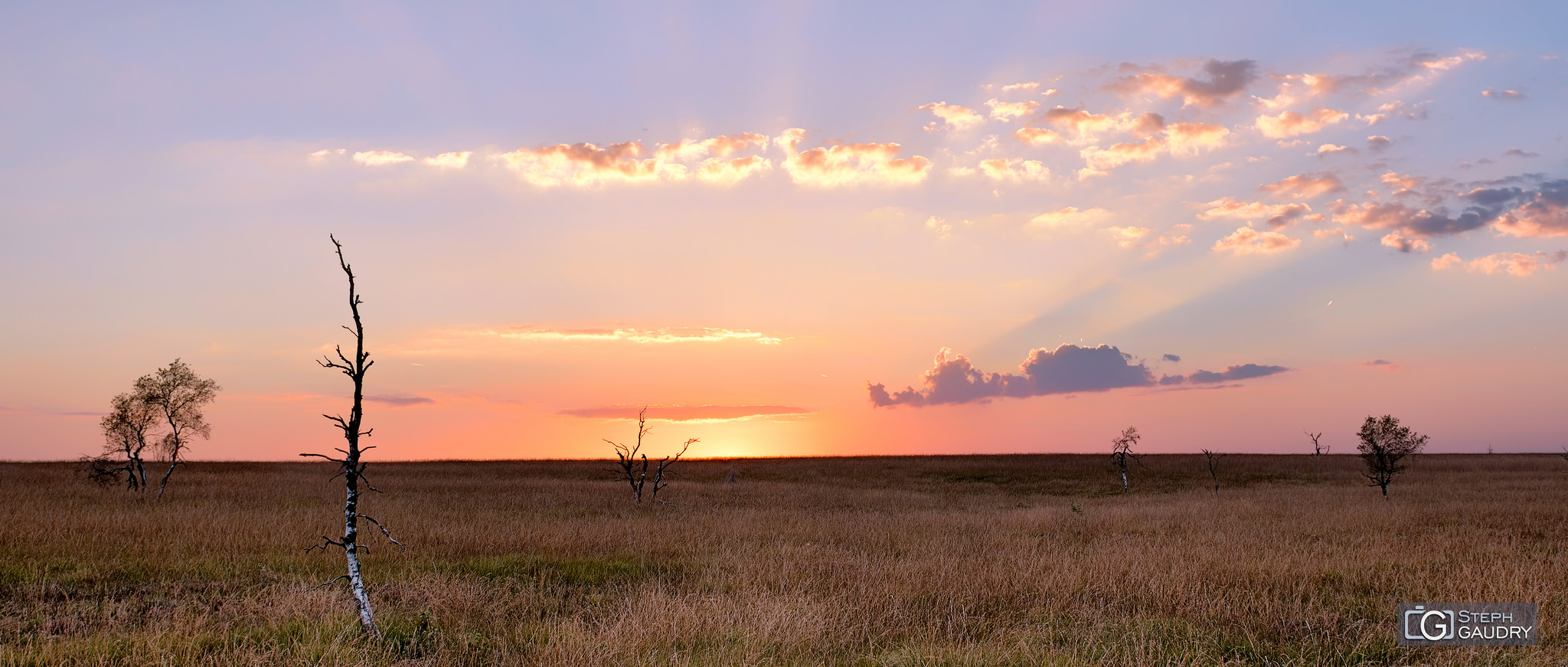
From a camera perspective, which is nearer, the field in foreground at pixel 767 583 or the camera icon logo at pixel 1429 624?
the field in foreground at pixel 767 583

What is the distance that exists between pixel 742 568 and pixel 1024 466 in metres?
56.1

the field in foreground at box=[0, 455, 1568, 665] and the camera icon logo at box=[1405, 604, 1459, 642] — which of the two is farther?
the camera icon logo at box=[1405, 604, 1459, 642]

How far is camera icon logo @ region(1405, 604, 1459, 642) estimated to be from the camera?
10797mm

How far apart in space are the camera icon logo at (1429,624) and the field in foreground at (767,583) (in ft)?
1.04

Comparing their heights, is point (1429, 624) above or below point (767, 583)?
above

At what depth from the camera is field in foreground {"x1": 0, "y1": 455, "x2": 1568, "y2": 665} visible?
9438 millimetres

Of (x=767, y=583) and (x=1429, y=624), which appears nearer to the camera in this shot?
(x=1429, y=624)

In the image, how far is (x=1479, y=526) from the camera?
23.1 m

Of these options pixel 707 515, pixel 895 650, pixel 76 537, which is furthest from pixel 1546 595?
pixel 76 537

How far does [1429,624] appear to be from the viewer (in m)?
11.4

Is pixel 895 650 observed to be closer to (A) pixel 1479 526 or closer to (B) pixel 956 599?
(B) pixel 956 599

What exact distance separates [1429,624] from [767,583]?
961 centimetres

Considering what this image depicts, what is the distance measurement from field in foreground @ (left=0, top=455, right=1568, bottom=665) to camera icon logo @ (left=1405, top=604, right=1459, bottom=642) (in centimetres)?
32

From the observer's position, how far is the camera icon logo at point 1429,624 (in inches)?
425
